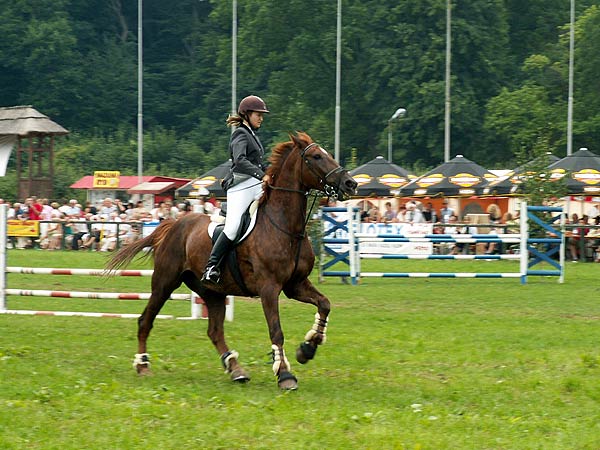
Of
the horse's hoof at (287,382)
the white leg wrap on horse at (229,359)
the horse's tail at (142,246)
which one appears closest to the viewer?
the horse's hoof at (287,382)

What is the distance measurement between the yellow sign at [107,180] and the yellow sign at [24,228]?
1216 cm

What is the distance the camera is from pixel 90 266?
83.8ft

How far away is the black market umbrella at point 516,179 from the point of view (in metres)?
27.6

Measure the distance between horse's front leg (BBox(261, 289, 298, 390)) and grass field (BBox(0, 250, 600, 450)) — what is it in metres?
0.13

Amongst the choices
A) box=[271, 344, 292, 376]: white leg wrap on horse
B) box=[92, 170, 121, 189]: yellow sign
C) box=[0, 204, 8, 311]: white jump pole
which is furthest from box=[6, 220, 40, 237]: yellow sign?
box=[271, 344, 292, 376]: white leg wrap on horse

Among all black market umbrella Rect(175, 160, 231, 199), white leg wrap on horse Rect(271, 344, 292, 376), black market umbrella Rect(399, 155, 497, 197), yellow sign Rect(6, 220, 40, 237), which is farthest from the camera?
black market umbrella Rect(175, 160, 231, 199)

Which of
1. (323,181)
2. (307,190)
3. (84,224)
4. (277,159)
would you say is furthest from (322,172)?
(84,224)

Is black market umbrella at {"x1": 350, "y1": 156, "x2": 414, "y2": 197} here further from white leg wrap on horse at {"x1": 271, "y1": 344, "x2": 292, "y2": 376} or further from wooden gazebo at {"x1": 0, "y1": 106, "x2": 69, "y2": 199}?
white leg wrap on horse at {"x1": 271, "y1": 344, "x2": 292, "y2": 376}

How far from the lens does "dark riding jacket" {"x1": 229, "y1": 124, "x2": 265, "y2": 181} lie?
10133mm

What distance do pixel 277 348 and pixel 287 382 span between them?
0.34 metres

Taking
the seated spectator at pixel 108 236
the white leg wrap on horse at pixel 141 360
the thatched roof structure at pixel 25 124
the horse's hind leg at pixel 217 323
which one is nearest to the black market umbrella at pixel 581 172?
the seated spectator at pixel 108 236

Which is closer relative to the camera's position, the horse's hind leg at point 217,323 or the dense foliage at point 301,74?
the horse's hind leg at point 217,323

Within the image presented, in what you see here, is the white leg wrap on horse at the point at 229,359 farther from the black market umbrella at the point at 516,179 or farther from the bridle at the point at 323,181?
the black market umbrella at the point at 516,179

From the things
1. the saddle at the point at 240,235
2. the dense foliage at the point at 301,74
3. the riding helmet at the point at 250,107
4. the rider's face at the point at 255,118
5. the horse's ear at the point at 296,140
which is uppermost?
the dense foliage at the point at 301,74
